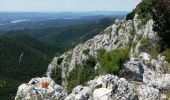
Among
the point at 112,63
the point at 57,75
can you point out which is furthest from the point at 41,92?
the point at 57,75

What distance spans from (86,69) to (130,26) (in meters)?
15.7

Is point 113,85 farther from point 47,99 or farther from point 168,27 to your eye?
point 168,27

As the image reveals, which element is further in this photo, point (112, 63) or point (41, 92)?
point (112, 63)

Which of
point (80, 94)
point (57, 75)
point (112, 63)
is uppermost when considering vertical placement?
point (80, 94)

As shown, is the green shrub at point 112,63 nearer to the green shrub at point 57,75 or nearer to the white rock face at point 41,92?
the white rock face at point 41,92

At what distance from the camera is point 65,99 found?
17.2m

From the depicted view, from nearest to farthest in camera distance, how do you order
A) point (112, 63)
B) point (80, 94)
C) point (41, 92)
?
point (80, 94) < point (41, 92) < point (112, 63)

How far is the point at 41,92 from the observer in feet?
59.2

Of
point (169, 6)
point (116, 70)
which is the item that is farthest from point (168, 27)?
point (116, 70)

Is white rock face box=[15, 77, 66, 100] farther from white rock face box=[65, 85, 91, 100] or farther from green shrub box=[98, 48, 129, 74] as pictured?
green shrub box=[98, 48, 129, 74]

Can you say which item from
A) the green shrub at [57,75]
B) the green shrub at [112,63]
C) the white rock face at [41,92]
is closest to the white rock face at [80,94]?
the white rock face at [41,92]

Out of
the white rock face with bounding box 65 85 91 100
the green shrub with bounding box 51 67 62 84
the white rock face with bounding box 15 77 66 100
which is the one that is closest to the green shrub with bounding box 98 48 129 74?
the white rock face with bounding box 65 85 91 100

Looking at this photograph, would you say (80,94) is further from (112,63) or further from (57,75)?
(57,75)

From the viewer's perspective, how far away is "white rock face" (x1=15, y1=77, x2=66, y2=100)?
1784cm
